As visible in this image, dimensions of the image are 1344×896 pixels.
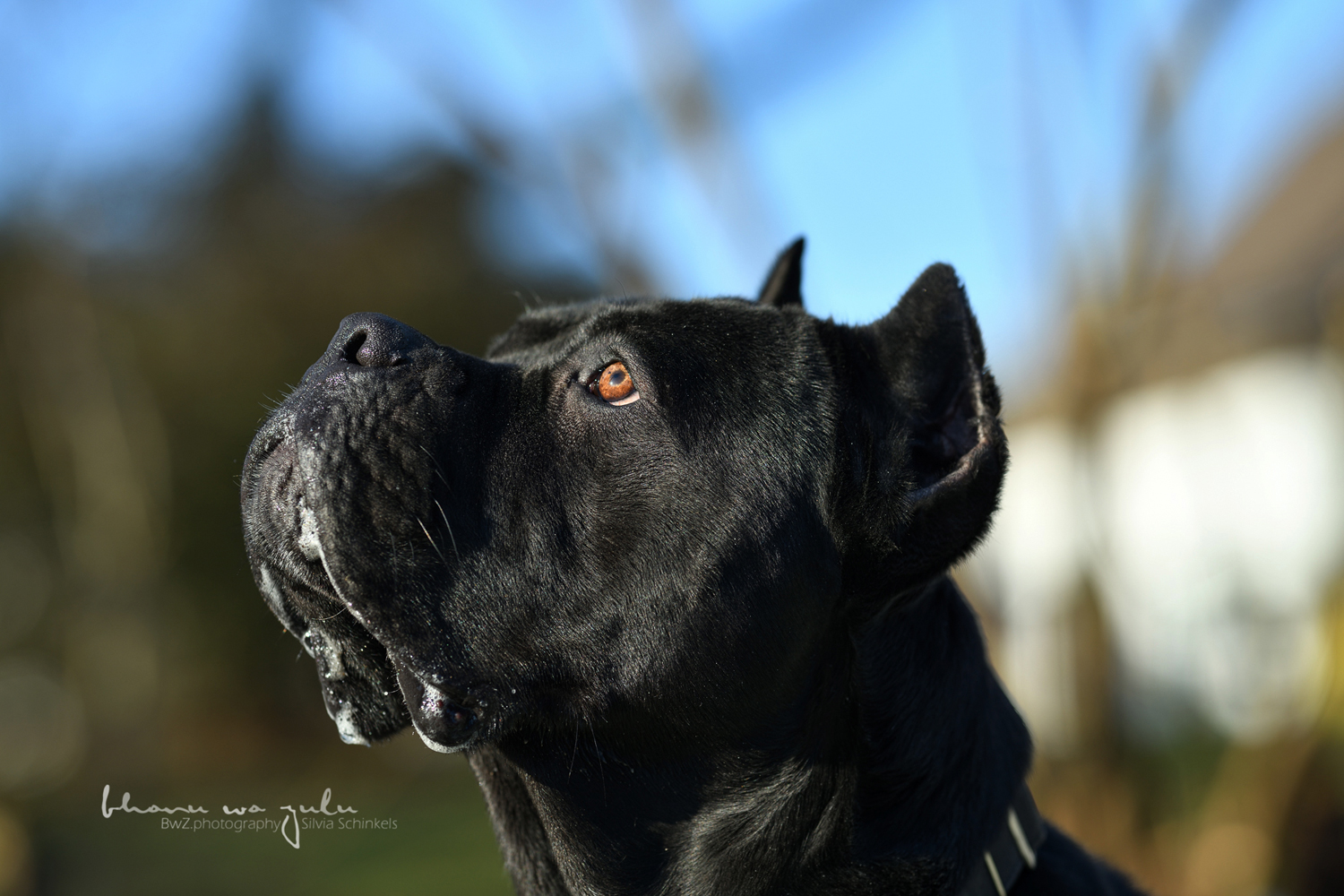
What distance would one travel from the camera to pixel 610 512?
93.7 inches

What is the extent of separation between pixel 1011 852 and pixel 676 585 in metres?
1.02

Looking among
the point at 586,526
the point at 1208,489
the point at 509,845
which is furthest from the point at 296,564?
the point at 1208,489

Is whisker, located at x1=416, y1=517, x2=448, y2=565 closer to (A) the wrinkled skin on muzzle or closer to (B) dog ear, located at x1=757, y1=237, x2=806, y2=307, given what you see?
(A) the wrinkled skin on muzzle

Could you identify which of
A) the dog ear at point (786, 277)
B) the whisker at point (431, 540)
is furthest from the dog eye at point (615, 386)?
the dog ear at point (786, 277)

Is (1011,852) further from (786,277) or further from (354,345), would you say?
(786,277)

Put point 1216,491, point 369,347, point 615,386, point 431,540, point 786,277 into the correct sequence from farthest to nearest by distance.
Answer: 1. point 1216,491
2. point 786,277
3. point 615,386
4. point 369,347
5. point 431,540

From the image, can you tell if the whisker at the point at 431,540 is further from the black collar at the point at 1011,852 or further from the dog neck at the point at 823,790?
the black collar at the point at 1011,852

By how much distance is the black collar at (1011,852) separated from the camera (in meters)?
2.33

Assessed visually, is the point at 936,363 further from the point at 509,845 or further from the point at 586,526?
the point at 509,845

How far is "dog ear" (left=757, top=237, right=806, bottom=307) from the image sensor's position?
3717 mm

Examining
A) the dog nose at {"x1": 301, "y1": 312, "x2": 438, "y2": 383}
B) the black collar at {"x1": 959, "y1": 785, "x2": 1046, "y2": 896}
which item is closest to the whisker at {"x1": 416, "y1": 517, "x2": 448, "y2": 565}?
the dog nose at {"x1": 301, "y1": 312, "x2": 438, "y2": 383}

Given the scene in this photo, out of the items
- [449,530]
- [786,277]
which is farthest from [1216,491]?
[449,530]

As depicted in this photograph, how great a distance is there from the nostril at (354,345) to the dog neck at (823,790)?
0.97 m

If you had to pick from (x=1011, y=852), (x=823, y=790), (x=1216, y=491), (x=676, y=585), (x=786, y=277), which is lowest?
(x=1216, y=491)
